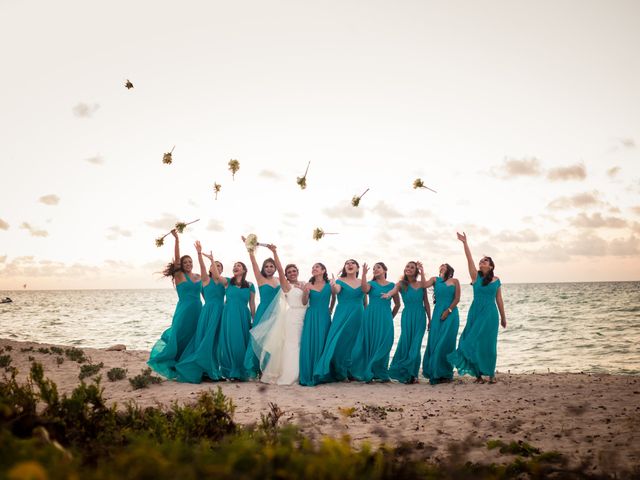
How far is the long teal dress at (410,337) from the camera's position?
11299mm

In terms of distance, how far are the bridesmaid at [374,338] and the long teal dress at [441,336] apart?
0.97m

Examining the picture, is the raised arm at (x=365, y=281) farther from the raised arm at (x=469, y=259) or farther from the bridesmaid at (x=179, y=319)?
the bridesmaid at (x=179, y=319)

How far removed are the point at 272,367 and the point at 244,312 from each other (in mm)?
1447

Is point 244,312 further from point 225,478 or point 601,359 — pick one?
point 601,359

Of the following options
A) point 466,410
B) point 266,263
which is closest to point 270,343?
point 266,263

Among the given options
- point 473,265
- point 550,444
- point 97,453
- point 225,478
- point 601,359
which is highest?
point 473,265

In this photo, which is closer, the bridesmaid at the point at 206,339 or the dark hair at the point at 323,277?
the bridesmaid at the point at 206,339

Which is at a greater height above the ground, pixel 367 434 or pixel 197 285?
pixel 197 285

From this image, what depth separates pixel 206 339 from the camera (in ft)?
36.4

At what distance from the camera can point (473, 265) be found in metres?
11.1

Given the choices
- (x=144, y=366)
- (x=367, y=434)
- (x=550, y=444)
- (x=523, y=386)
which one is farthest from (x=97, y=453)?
(x=144, y=366)

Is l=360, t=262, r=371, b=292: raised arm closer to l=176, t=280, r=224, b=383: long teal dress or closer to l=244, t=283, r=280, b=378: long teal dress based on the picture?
l=244, t=283, r=280, b=378: long teal dress

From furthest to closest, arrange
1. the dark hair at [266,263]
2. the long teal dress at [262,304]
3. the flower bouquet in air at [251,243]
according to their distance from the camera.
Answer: the dark hair at [266,263] < the long teal dress at [262,304] < the flower bouquet in air at [251,243]

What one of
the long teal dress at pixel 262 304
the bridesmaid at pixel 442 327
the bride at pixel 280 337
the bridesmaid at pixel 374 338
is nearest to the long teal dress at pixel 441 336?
the bridesmaid at pixel 442 327
